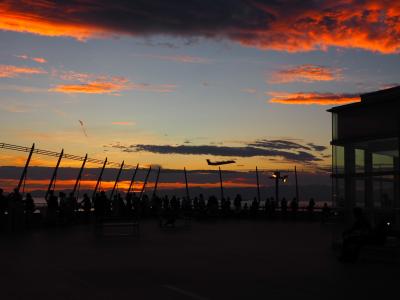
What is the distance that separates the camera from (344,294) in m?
8.62

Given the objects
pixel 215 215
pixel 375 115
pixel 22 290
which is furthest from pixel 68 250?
pixel 215 215

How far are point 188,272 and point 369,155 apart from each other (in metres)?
6.28

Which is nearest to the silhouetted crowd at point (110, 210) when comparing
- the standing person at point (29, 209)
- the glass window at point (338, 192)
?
the standing person at point (29, 209)

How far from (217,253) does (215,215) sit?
72.4 feet

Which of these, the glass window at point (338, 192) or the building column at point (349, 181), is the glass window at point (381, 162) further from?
the glass window at point (338, 192)

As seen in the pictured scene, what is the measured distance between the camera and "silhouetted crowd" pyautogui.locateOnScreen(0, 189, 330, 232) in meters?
23.8

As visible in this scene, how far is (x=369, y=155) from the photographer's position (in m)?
14.9

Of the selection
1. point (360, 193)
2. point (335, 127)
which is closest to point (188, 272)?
point (360, 193)

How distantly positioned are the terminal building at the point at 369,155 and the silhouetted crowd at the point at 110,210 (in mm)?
10214

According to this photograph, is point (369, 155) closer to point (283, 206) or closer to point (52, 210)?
point (52, 210)

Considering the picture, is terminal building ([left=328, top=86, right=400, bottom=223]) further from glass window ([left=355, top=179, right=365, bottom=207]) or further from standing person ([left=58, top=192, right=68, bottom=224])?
standing person ([left=58, top=192, right=68, bottom=224])

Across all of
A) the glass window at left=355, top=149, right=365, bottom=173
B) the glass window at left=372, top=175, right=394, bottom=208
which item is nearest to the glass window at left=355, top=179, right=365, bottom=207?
the glass window at left=355, top=149, right=365, bottom=173

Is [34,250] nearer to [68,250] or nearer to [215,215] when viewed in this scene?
[68,250]

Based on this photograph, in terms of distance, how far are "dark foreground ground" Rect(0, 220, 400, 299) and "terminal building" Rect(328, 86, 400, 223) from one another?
5.15 ft
